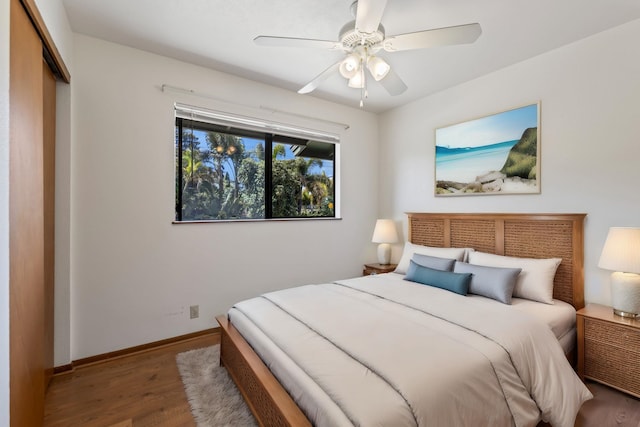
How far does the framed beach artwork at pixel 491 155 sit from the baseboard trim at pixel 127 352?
3013mm

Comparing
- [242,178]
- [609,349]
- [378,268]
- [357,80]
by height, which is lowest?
[609,349]

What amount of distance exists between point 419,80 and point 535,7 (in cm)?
120

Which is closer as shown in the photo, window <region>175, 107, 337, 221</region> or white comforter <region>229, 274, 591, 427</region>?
white comforter <region>229, 274, 591, 427</region>

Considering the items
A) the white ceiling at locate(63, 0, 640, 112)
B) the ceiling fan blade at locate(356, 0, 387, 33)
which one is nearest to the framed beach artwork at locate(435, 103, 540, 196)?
the white ceiling at locate(63, 0, 640, 112)

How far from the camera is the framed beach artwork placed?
2.69 m

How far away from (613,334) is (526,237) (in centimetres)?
93

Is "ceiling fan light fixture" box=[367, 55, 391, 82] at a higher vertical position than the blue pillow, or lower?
higher

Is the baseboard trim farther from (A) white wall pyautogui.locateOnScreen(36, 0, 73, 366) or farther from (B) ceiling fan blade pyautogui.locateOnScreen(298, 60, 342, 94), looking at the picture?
(B) ceiling fan blade pyautogui.locateOnScreen(298, 60, 342, 94)

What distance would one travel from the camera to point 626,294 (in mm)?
2008

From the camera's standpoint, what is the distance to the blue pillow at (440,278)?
2415 mm

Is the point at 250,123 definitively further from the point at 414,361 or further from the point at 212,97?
the point at 414,361
